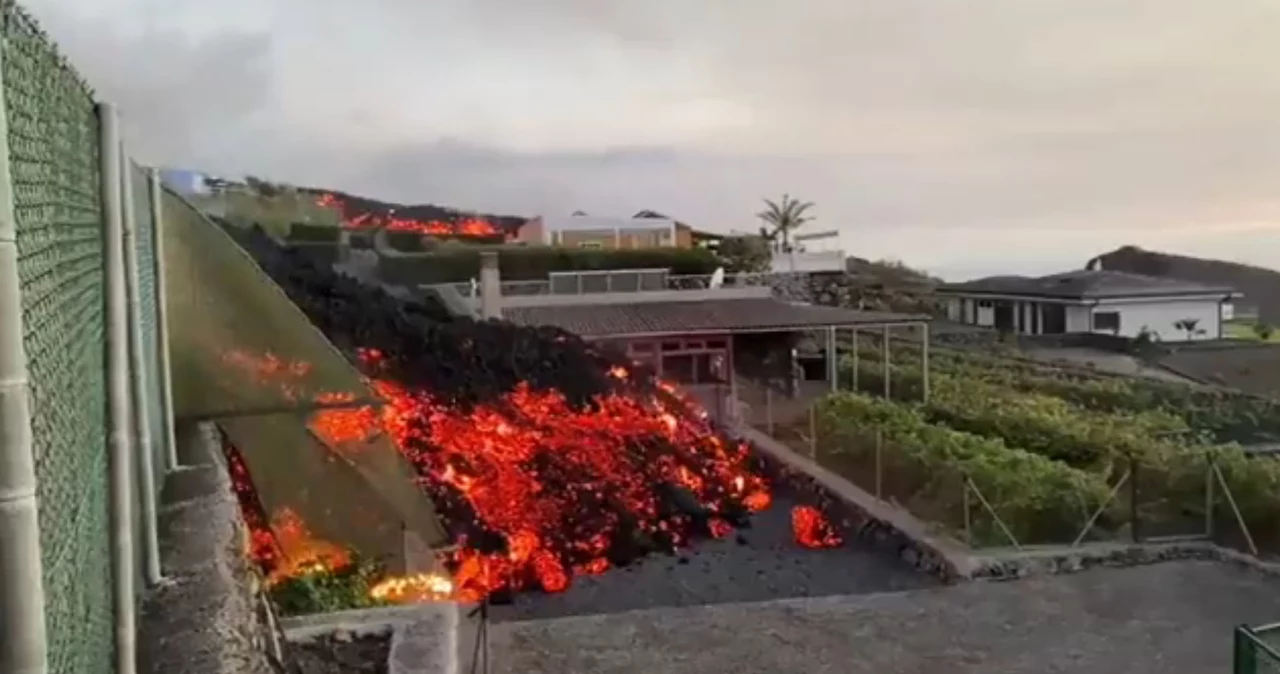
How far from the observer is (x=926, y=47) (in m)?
16.0

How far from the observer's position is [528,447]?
1277 centimetres

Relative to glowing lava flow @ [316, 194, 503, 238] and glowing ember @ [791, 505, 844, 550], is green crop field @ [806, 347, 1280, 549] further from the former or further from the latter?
glowing lava flow @ [316, 194, 503, 238]

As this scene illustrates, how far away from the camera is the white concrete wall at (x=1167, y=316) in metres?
28.8

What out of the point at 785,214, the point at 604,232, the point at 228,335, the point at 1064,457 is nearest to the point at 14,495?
the point at 228,335

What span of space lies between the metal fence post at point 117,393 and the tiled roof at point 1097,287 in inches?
1118

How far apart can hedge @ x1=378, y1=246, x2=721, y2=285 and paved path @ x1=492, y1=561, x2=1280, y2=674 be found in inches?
682

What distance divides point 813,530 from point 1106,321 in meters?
19.4

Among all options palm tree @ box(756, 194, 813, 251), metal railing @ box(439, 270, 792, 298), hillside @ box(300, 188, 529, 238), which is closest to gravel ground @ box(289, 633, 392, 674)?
metal railing @ box(439, 270, 792, 298)

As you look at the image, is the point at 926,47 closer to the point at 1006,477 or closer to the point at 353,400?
the point at 1006,477

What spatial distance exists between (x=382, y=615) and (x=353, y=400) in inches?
43.7

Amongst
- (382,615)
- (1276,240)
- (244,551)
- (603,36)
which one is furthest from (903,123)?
(244,551)

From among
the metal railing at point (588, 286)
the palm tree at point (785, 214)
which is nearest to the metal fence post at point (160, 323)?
the metal railing at point (588, 286)

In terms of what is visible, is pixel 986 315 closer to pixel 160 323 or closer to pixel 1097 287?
pixel 1097 287

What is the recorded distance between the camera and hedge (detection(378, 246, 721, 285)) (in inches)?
994
